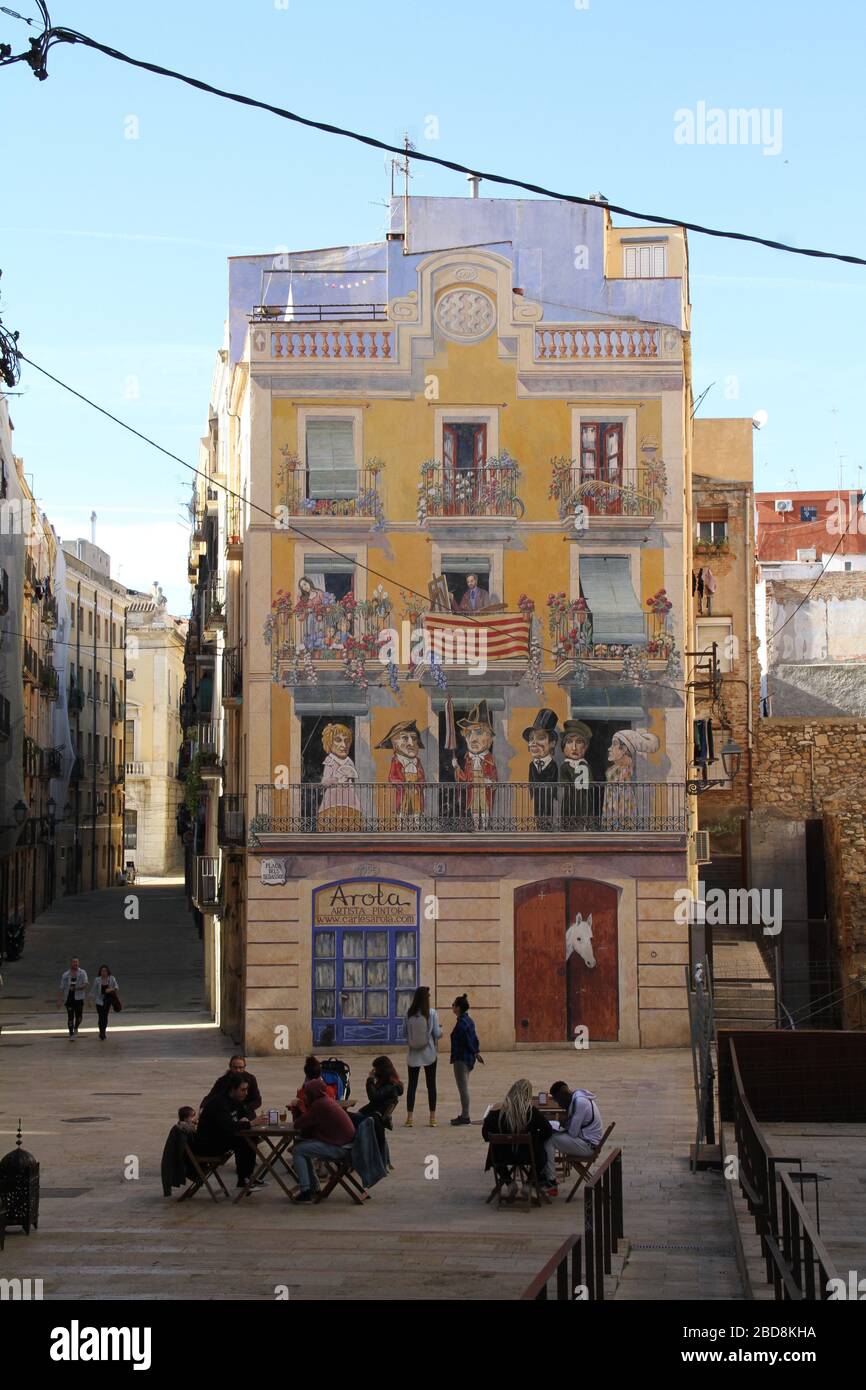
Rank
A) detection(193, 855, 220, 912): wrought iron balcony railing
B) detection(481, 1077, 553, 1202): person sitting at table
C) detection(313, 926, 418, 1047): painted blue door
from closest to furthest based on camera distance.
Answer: detection(481, 1077, 553, 1202): person sitting at table → detection(313, 926, 418, 1047): painted blue door → detection(193, 855, 220, 912): wrought iron balcony railing

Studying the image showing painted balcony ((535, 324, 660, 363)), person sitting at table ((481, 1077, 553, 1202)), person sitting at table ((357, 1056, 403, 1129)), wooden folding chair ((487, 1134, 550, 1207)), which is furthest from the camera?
painted balcony ((535, 324, 660, 363))

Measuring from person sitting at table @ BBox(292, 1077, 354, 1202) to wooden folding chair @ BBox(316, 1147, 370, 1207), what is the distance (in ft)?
0.21

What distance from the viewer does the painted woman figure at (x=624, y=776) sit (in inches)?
1319

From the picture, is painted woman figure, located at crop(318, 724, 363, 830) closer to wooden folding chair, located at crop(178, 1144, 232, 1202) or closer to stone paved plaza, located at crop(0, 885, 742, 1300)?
stone paved plaza, located at crop(0, 885, 742, 1300)

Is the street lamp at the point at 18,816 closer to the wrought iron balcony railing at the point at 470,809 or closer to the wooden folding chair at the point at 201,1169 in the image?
the wrought iron balcony railing at the point at 470,809

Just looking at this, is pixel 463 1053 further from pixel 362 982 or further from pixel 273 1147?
pixel 362 982

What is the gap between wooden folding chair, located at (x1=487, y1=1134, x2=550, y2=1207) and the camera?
1761 centimetres

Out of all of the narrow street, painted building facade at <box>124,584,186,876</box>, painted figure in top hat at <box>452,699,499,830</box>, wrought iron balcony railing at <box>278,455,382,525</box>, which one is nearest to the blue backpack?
painted figure in top hat at <box>452,699,499,830</box>

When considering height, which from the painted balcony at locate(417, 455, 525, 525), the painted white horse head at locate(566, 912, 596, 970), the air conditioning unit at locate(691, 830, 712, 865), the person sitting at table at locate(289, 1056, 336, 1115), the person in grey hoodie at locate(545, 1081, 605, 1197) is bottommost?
the person in grey hoodie at locate(545, 1081, 605, 1197)

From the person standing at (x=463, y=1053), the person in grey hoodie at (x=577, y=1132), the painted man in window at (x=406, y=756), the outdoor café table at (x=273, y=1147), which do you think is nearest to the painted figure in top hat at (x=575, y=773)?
the painted man in window at (x=406, y=756)

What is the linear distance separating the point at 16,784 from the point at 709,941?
28811 millimetres

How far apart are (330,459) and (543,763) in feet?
22.3

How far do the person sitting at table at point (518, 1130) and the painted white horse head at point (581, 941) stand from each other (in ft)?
50.2
